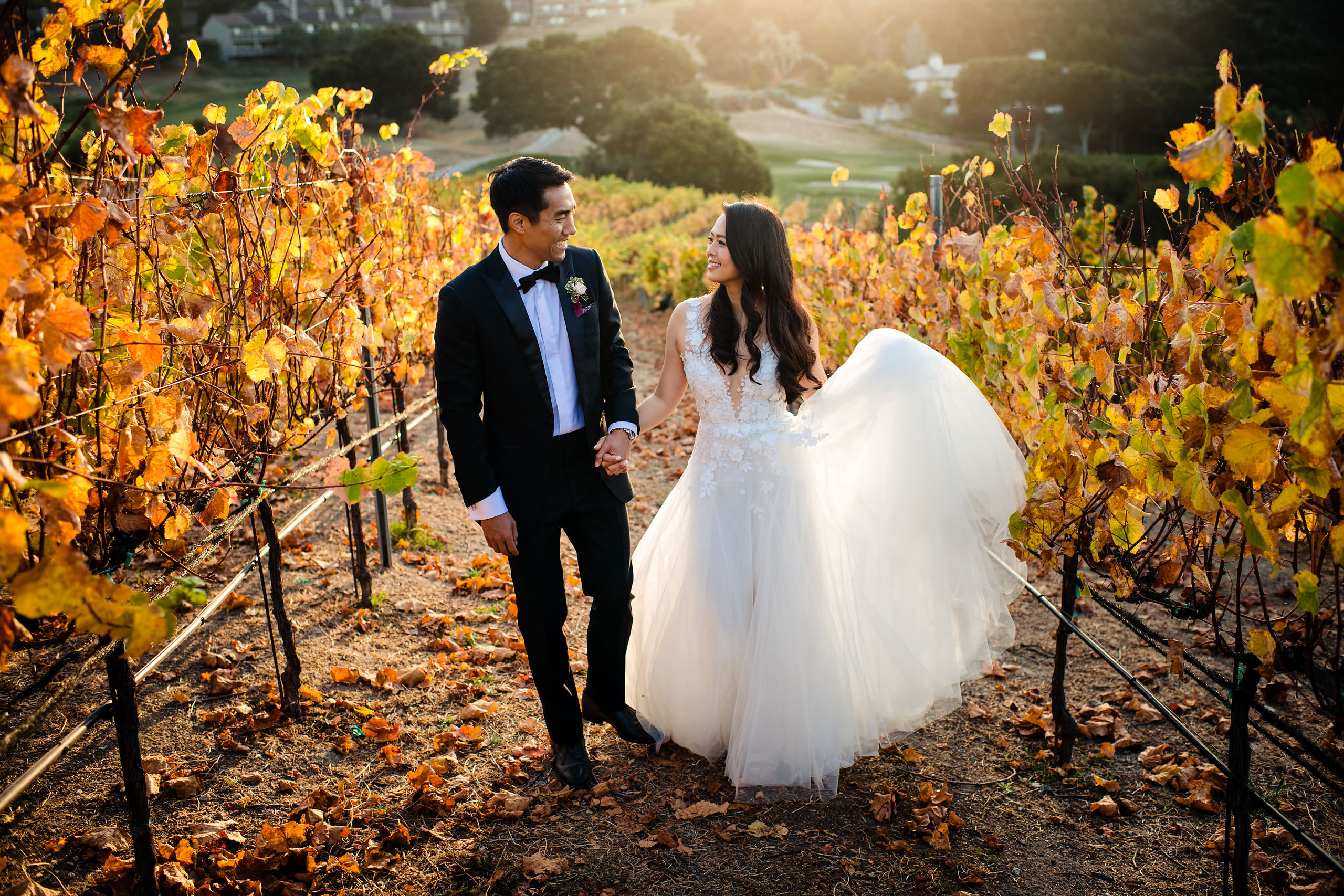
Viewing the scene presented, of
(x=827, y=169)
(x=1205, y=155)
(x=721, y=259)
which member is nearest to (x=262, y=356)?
(x=721, y=259)

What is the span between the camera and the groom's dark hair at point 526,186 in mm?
2984

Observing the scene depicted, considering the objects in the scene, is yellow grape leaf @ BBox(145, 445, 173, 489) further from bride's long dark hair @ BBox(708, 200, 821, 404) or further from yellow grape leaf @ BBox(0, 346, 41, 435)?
bride's long dark hair @ BBox(708, 200, 821, 404)

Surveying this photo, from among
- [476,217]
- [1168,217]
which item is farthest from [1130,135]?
[1168,217]

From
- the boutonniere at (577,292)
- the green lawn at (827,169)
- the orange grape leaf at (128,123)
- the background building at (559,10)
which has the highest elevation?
the background building at (559,10)

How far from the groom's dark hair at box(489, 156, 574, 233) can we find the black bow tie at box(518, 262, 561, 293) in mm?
174

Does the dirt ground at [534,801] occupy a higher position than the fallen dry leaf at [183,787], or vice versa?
the fallen dry leaf at [183,787]

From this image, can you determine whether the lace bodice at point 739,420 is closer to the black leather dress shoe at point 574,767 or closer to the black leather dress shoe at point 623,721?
the black leather dress shoe at point 623,721

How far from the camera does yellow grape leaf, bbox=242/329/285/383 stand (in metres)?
2.66

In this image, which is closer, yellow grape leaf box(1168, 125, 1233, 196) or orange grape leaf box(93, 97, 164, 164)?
yellow grape leaf box(1168, 125, 1233, 196)

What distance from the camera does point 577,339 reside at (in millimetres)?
3172

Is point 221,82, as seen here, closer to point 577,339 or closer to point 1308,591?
point 577,339

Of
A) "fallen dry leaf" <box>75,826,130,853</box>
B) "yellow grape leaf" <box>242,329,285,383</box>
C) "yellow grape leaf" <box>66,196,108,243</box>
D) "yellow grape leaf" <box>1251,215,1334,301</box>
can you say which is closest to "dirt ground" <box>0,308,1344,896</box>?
"fallen dry leaf" <box>75,826,130,853</box>

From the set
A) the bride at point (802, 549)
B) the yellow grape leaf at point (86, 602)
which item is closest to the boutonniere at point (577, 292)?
the bride at point (802, 549)

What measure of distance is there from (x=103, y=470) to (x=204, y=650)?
2.12 m
